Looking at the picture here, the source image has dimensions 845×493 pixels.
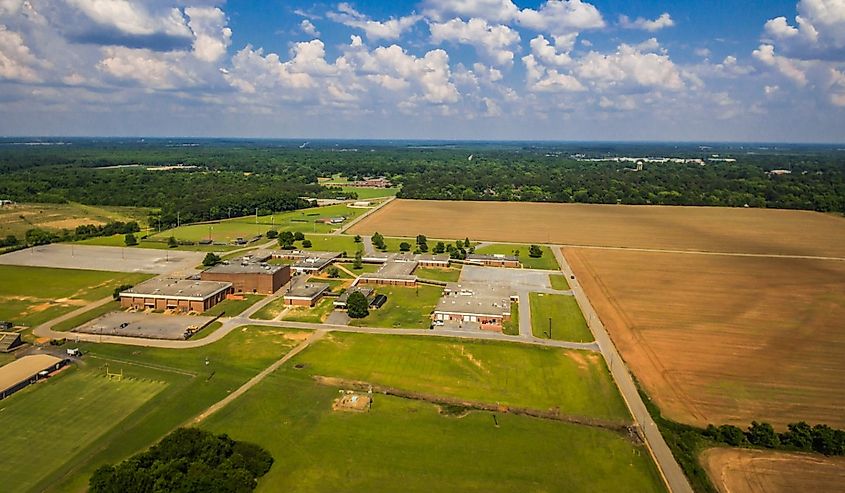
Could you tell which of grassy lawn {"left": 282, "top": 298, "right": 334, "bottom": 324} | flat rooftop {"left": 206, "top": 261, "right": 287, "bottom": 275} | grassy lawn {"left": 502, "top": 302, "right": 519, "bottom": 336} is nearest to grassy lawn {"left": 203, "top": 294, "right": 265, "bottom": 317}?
flat rooftop {"left": 206, "top": 261, "right": 287, "bottom": 275}

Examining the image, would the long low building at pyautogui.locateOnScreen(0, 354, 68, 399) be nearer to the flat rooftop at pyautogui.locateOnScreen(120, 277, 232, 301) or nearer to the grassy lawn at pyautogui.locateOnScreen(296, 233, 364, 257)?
the flat rooftop at pyautogui.locateOnScreen(120, 277, 232, 301)

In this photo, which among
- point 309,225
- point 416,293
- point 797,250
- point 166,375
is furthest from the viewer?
point 309,225

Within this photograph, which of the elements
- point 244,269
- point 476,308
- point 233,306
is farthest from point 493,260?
point 233,306

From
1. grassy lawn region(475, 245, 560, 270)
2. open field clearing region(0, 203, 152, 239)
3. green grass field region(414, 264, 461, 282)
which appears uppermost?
open field clearing region(0, 203, 152, 239)

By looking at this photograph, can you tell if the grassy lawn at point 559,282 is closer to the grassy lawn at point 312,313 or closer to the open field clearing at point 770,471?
the grassy lawn at point 312,313

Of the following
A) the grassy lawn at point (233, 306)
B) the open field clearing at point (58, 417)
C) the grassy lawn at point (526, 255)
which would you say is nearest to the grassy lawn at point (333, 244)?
the grassy lawn at point (526, 255)

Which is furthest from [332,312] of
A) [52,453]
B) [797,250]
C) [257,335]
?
[797,250]

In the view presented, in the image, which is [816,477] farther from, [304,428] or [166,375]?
[166,375]
